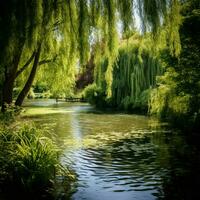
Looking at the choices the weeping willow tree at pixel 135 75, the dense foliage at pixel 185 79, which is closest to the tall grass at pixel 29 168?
the dense foliage at pixel 185 79

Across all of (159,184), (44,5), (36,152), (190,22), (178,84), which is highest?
(190,22)

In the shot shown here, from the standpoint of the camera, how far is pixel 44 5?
6.08 m

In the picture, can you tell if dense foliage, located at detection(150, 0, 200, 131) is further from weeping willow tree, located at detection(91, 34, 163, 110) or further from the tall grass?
weeping willow tree, located at detection(91, 34, 163, 110)

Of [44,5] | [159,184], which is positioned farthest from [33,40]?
[159,184]

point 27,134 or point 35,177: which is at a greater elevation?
point 27,134

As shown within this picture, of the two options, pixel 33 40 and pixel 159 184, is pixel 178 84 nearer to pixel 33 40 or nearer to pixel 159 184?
pixel 159 184

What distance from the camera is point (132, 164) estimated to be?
10109 mm

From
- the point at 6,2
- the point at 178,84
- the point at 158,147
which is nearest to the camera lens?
the point at 6,2

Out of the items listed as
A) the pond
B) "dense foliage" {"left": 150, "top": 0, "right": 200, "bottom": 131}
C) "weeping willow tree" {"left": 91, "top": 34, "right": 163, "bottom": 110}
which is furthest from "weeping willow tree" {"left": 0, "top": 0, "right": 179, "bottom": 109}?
"weeping willow tree" {"left": 91, "top": 34, "right": 163, "bottom": 110}

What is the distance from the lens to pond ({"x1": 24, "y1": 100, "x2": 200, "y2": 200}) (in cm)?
758

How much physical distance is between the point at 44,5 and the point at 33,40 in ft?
1.94

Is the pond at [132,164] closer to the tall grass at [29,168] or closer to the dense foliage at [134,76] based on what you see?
the tall grass at [29,168]

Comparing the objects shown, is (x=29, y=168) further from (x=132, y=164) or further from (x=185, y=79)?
(x=185, y=79)

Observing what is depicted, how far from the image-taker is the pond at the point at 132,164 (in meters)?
7.58
